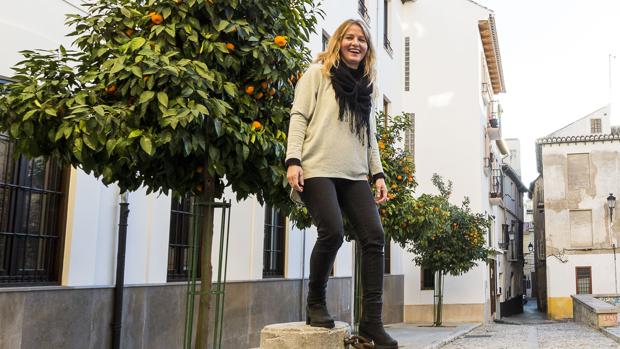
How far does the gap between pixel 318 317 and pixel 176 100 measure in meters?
1.66

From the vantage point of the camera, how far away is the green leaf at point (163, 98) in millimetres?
4531

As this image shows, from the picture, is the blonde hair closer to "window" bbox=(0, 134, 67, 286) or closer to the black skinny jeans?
the black skinny jeans

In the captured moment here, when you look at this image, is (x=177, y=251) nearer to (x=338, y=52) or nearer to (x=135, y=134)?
(x=135, y=134)

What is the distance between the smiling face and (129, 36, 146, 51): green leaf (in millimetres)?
1472

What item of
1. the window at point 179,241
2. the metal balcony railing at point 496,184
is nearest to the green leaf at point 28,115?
the window at point 179,241

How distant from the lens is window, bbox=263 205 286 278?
1265 centimetres

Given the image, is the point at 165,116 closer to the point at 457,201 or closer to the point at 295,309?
the point at 295,309

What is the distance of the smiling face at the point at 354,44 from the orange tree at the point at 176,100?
3.30ft

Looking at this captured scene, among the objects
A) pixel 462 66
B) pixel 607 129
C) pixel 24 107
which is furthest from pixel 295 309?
pixel 607 129

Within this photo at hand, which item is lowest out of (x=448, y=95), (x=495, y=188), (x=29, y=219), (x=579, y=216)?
(x=29, y=219)

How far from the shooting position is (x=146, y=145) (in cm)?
447

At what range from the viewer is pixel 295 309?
13062mm

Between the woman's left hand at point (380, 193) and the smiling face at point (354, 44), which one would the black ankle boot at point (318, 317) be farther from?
the smiling face at point (354, 44)

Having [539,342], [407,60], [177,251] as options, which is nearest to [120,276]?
[177,251]
